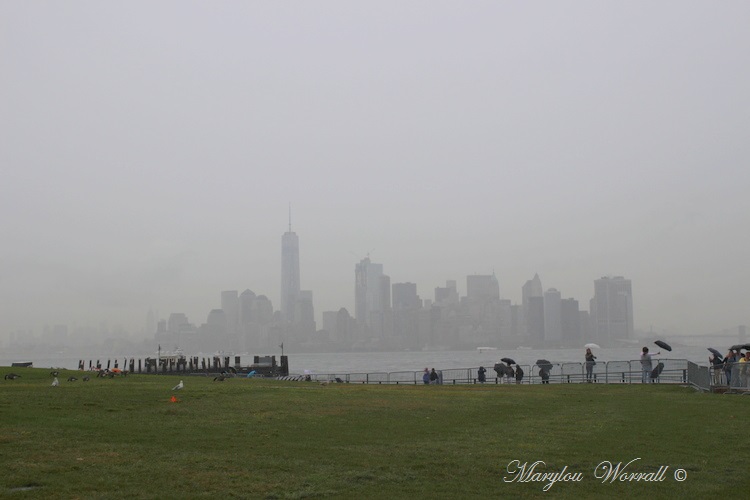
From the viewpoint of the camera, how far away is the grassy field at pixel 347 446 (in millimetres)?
11188

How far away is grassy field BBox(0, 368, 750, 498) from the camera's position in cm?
1119

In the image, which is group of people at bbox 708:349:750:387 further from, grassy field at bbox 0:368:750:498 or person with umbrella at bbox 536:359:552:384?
person with umbrella at bbox 536:359:552:384

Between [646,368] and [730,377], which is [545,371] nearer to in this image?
[646,368]

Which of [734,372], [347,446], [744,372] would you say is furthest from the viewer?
[734,372]

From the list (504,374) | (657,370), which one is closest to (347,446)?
(657,370)

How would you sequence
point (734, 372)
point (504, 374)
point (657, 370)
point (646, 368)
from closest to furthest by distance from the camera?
point (734, 372) < point (657, 370) < point (646, 368) < point (504, 374)

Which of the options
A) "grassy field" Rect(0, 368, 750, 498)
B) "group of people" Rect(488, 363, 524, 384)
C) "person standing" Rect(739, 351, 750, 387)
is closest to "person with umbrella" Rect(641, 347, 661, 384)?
"person standing" Rect(739, 351, 750, 387)

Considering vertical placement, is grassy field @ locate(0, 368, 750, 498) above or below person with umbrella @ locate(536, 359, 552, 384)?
above

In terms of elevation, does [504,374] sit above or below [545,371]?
below

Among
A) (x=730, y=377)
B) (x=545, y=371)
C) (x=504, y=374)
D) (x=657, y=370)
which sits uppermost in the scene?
(x=730, y=377)

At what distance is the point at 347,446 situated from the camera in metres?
14.8

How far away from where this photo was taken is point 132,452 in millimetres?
13336

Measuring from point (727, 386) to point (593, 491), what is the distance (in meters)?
20.3

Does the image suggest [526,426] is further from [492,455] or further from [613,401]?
[613,401]
